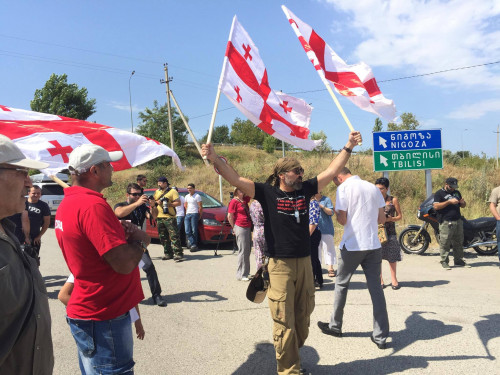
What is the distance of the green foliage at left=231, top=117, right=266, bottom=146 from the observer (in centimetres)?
6375

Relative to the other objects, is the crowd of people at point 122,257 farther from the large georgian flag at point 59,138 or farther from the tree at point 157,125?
the tree at point 157,125

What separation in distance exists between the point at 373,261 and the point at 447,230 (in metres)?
4.38

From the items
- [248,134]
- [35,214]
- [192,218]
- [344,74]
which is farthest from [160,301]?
[248,134]

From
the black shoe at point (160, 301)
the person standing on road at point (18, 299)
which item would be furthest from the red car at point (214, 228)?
the person standing on road at point (18, 299)

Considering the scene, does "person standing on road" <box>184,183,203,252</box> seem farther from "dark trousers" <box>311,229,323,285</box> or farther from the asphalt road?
"dark trousers" <box>311,229,323,285</box>

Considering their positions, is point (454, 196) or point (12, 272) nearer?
point (12, 272)

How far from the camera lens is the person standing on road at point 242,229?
734cm

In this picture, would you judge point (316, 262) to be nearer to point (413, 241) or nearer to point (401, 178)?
point (413, 241)

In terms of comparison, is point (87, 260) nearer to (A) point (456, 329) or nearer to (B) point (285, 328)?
(B) point (285, 328)

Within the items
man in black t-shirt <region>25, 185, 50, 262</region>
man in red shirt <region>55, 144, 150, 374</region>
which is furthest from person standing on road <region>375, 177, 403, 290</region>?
man in black t-shirt <region>25, 185, 50, 262</region>

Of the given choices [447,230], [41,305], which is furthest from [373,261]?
[447,230]

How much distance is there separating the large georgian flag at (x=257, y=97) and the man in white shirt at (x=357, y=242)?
2.83 feet

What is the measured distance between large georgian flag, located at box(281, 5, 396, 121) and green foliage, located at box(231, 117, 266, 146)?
56.7 metres

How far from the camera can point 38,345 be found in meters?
1.72
